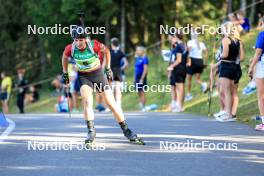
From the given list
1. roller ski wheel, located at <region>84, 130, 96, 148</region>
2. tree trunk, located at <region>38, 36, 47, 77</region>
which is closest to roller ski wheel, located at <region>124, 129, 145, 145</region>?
roller ski wheel, located at <region>84, 130, 96, 148</region>

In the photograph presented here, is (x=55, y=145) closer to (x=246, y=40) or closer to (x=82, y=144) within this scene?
(x=82, y=144)

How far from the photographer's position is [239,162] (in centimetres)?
955

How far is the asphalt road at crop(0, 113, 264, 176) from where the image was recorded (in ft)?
29.8

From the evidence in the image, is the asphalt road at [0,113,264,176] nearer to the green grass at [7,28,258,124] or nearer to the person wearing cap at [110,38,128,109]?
the green grass at [7,28,258,124]

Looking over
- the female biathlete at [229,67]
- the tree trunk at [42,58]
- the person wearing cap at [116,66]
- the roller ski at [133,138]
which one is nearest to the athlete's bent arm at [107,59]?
the roller ski at [133,138]

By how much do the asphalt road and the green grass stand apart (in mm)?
2515

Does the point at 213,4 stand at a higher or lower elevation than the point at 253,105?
higher

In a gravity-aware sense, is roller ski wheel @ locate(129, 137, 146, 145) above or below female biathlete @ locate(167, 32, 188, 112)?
below

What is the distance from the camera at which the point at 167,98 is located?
85.6 ft

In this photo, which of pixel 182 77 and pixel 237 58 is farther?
pixel 182 77

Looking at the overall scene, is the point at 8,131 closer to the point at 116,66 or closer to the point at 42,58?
the point at 116,66

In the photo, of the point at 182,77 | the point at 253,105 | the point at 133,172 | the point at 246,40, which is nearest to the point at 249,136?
the point at 133,172

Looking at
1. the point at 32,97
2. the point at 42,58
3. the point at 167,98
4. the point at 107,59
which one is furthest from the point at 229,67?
the point at 42,58

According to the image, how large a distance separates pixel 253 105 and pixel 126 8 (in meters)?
23.8
